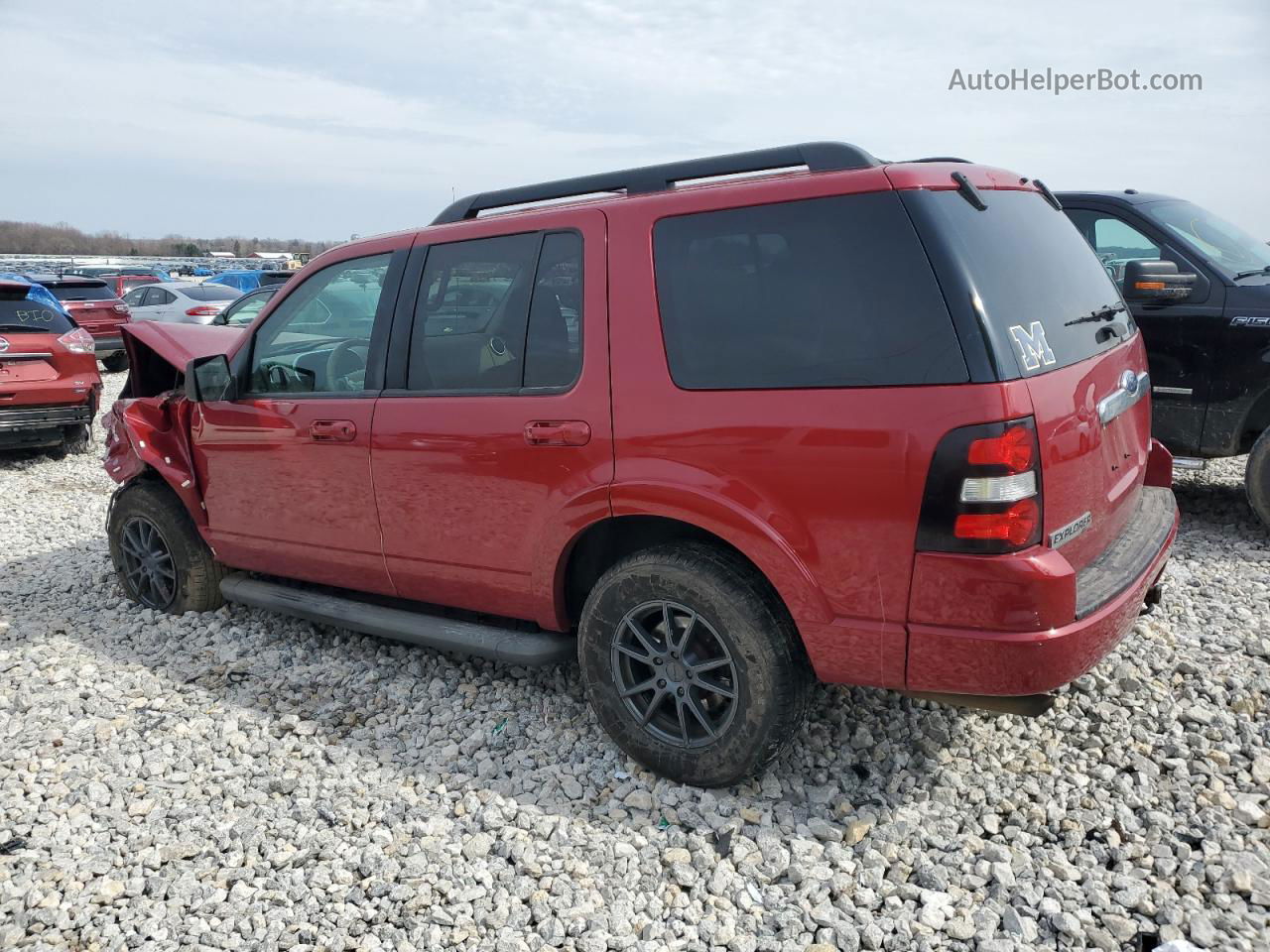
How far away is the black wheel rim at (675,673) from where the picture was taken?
3078 millimetres

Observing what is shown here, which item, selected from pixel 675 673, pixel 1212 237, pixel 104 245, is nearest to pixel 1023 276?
pixel 675 673

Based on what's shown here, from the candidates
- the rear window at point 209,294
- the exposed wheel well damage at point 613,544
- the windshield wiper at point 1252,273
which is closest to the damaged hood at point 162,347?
the exposed wheel well damage at point 613,544

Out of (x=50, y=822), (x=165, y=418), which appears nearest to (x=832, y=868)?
(x=50, y=822)

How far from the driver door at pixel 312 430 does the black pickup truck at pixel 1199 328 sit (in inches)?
158

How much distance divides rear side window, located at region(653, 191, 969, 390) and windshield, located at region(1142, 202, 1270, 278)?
3.99 metres

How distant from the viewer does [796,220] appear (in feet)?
9.25

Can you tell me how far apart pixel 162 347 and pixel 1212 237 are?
6.25 metres

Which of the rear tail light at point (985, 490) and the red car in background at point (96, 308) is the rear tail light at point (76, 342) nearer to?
the red car in background at point (96, 308)

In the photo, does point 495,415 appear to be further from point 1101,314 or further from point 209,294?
point 209,294

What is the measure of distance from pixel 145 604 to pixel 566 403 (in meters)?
3.30

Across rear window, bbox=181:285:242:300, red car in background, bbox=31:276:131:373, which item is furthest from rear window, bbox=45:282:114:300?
rear window, bbox=181:285:242:300

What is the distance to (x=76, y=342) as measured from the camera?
9.24 m

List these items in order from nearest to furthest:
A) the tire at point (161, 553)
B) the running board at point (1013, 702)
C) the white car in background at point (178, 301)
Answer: the running board at point (1013, 702), the tire at point (161, 553), the white car in background at point (178, 301)

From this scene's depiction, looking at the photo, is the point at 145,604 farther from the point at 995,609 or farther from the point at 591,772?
the point at 995,609
